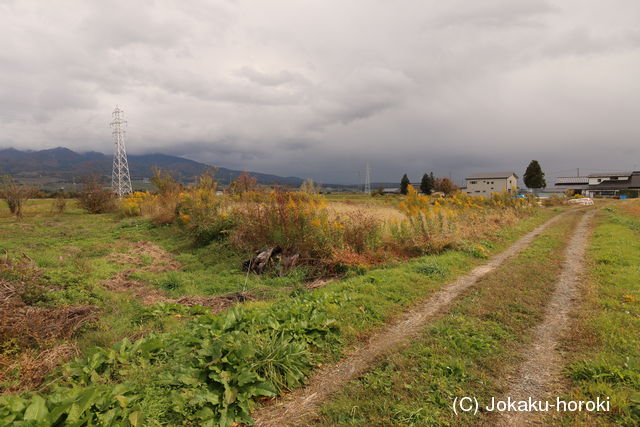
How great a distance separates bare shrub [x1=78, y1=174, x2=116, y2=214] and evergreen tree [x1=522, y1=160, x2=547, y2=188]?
64.5 meters

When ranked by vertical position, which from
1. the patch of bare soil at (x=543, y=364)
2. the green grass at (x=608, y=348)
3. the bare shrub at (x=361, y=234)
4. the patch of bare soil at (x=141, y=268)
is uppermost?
the bare shrub at (x=361, y=234)

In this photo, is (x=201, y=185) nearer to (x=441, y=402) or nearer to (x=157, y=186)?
(x=157, y=186)

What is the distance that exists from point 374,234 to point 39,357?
300 inches

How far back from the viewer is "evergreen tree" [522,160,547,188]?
2249 inches

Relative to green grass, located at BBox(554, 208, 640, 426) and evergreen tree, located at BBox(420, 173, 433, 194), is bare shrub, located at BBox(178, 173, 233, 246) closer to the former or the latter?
green grass, located at BBox(554, 208, 640, 426)

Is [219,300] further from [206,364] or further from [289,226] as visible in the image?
[289,226]

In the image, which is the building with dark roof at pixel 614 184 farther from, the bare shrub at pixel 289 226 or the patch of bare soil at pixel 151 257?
the patch of bare soil at pixel 151 257

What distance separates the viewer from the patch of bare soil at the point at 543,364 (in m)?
2.82

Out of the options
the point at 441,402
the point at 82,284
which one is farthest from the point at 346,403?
the point at 82,284

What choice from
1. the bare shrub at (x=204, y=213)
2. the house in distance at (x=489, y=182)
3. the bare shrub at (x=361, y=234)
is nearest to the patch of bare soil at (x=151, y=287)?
the bare shrub at (x=204, y=213)

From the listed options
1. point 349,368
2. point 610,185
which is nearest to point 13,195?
point 349,368

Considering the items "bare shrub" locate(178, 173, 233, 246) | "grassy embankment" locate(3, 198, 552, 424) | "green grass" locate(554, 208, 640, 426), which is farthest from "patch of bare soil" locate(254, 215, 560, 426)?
"bare shrub" locate(178, 173, 233, 246)

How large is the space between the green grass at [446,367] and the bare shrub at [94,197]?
27523 millimetres

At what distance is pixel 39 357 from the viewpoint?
3652 mm
